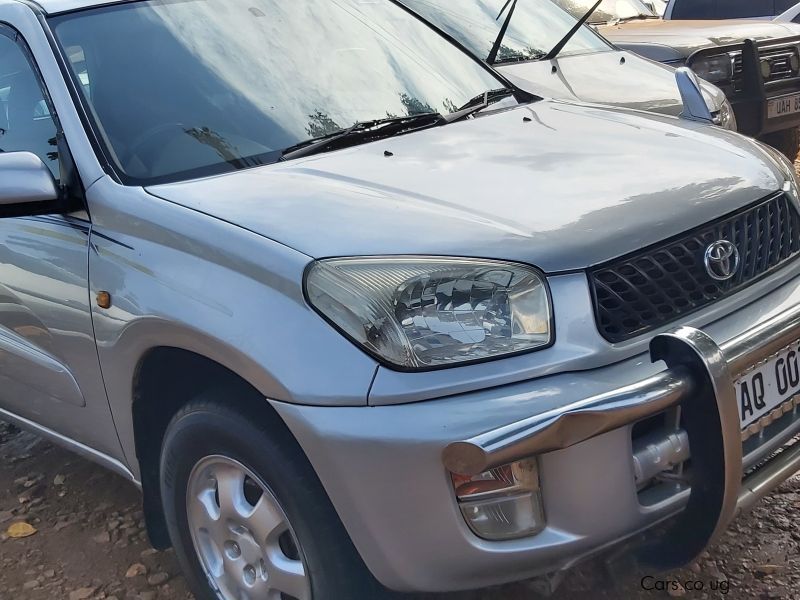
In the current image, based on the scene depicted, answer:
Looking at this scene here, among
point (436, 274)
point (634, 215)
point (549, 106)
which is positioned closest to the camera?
point (436, 274)

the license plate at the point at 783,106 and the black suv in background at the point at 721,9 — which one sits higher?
the black suv in background at the point at 721,9

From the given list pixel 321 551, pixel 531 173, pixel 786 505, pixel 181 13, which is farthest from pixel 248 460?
pixel 786 505

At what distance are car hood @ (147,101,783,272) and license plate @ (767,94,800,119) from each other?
3628 mm

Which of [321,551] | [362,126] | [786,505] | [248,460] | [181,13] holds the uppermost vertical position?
[181,13]

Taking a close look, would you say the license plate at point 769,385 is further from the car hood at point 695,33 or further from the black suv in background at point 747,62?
the car hood at point 695,33

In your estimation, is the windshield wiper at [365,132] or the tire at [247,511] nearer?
the tire at [247,511]

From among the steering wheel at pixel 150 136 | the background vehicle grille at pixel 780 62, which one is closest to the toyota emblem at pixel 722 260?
the steering wheel at pixel 150 136

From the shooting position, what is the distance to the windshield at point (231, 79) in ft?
8.80

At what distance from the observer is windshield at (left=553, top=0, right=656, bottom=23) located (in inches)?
281

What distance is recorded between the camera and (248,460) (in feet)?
7.06

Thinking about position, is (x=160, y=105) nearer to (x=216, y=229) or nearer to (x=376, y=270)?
(x=216, y=229)

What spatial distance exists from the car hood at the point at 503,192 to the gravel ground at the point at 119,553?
0.91 meters

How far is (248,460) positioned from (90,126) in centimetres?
109

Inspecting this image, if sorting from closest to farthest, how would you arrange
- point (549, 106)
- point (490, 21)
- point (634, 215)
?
point (634, 215)
point (549, 106)
point (490, 21)
